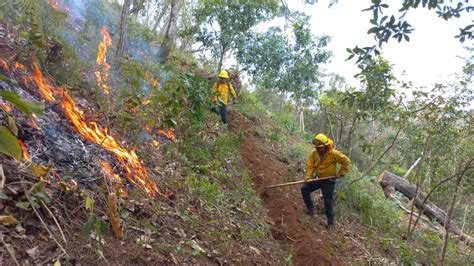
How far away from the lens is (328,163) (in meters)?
7.29

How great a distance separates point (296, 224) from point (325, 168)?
4.02 feet

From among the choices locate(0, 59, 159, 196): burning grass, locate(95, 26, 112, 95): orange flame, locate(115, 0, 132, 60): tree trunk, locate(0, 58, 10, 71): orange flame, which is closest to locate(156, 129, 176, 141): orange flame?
locate(95, 26, 112, 95): orange flame

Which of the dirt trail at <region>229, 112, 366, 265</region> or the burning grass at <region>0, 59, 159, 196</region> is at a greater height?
the burning grass at <region>0, 59, 159, 196</region>

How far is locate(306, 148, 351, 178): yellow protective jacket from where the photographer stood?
7.03 metres

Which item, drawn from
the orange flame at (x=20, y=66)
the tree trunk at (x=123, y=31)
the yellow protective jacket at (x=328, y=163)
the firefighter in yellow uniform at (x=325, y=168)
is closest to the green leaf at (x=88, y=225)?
the orange flame at (x=20, y=66)

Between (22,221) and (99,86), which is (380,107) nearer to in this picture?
(99,86)

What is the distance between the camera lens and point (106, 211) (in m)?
3.71

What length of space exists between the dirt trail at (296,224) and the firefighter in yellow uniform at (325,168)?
331 millimetres

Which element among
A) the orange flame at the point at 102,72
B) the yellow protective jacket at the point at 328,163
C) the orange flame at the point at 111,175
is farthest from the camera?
the yellow protective jacket at the point at 328,163

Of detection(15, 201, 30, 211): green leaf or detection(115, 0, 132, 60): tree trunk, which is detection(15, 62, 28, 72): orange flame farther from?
detection(115, 0, 132, 60): tree trunk

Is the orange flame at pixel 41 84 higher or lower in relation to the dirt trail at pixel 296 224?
higher

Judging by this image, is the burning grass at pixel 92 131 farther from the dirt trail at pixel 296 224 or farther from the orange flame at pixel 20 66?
the dirt trail at pixel 296 224

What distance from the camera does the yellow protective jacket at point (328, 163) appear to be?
23.1ft

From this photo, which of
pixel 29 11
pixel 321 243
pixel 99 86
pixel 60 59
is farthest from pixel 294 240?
pixel 29 11
